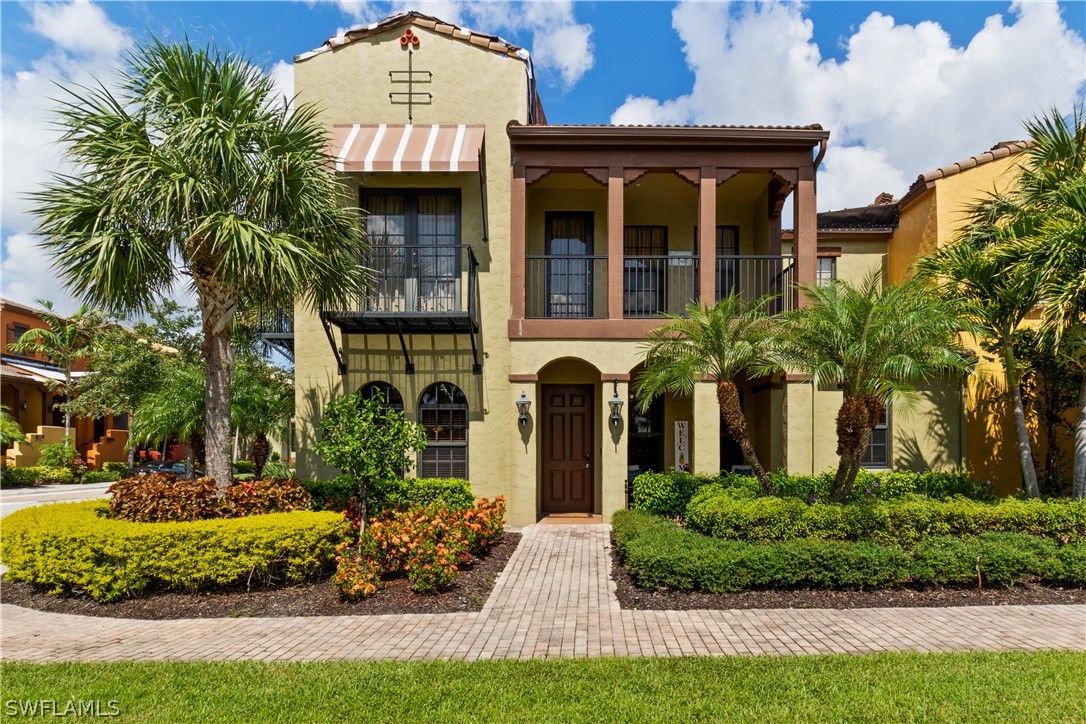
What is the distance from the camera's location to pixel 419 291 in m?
12.0

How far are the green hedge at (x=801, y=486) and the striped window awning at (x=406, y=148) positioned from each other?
271 inches

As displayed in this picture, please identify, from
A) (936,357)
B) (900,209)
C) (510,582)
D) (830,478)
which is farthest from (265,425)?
(900,209)

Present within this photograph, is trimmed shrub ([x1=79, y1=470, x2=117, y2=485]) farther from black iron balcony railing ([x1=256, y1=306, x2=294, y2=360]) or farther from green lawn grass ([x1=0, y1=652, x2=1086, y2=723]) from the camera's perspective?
green lawn grass ([x1=0, y1=652, x2=1086, y2=723])

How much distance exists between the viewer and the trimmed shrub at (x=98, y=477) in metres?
25.8

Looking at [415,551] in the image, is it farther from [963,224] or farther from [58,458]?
[58,458]

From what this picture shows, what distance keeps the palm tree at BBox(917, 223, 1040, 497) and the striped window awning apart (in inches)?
336

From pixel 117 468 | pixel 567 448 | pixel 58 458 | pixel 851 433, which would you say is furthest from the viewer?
pixel 117 468

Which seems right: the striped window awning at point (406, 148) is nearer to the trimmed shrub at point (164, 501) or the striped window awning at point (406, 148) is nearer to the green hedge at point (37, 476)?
the trimmed shrub at point (164, 501)

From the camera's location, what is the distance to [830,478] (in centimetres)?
1066

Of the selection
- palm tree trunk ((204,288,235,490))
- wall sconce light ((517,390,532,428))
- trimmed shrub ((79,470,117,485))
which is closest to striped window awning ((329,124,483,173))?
palm tree trunk ((204,288,235,490))

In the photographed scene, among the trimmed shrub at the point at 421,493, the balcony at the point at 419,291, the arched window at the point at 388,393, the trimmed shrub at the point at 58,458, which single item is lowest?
the trimmed shrub at the point at 58,458

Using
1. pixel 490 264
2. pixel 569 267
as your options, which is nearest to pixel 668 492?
pixel 569 267

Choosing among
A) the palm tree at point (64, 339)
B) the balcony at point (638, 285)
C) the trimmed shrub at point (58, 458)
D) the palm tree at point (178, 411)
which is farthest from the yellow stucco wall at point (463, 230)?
the trimmed shrub at point (58, 458)

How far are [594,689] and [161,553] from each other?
566 centimetres
